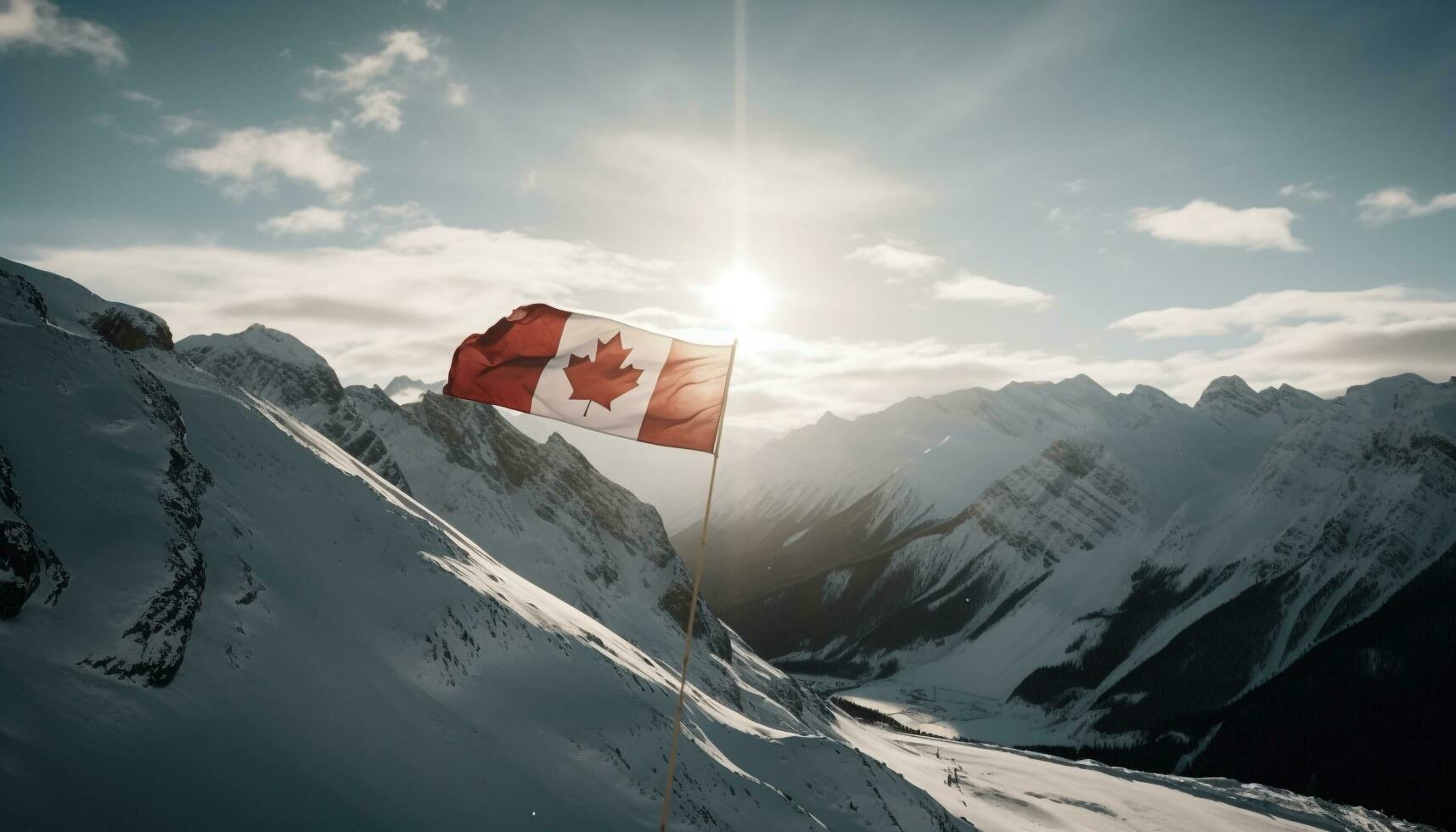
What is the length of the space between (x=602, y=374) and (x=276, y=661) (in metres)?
11.3

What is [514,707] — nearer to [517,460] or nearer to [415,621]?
[415,621]

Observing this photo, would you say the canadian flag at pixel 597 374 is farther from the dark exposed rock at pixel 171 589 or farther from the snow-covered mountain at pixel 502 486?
the snow-covered mountain at pixel 502 486

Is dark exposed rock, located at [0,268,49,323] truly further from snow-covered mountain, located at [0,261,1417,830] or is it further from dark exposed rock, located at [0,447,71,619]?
dark exposed rock, located at [0,447,71,619]

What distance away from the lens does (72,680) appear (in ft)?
53.0

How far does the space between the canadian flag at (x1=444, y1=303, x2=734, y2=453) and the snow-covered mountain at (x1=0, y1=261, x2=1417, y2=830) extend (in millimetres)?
8563

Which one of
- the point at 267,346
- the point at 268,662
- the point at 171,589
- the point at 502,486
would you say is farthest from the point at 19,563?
the point at 267,346

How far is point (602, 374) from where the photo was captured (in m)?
21.6

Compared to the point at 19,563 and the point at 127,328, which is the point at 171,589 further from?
the point at 127,328

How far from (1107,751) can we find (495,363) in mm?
211145

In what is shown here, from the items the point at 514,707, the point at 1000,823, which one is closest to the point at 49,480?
the point at 514,707

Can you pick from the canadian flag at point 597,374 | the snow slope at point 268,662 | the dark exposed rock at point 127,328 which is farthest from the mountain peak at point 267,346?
the canadian flag at point 597,374

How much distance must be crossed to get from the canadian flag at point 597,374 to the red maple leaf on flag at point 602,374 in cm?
2

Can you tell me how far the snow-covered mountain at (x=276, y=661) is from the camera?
16156 millimetres

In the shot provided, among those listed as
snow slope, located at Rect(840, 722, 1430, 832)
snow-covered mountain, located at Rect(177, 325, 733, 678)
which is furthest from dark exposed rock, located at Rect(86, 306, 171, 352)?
snow slope, located at Rect(840, 722, 1430, 832)
